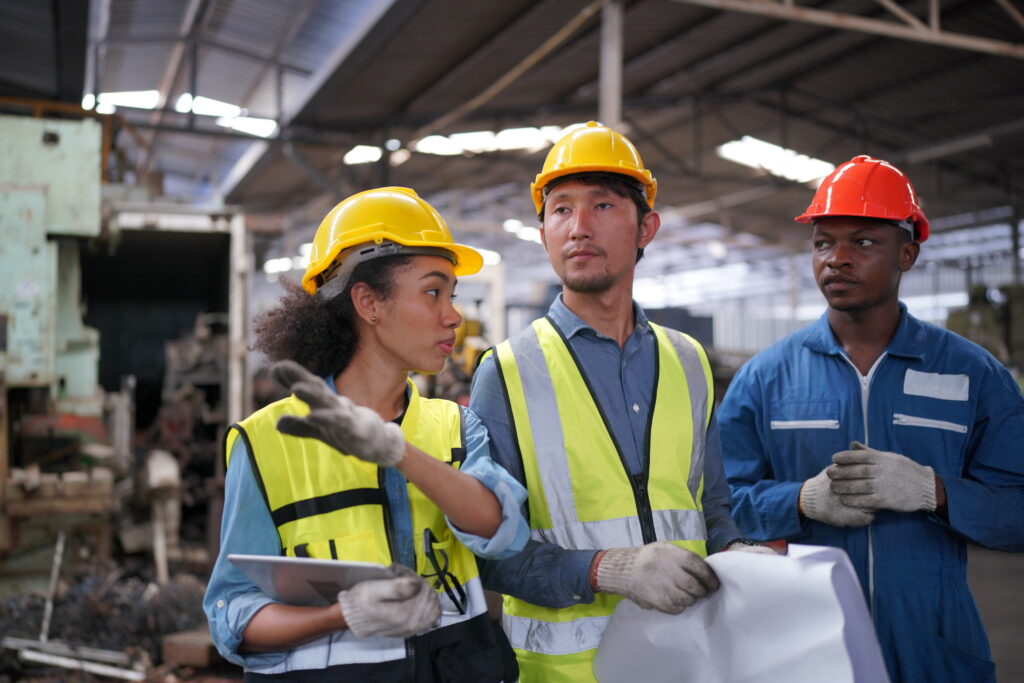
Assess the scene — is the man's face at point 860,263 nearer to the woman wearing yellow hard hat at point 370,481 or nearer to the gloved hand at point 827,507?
the gloved hand at point 827,507

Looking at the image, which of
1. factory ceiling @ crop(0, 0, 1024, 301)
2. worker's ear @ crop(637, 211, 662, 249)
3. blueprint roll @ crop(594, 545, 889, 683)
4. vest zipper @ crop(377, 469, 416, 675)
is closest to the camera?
blueprint roll @ crop(594, 545, 889, 683)

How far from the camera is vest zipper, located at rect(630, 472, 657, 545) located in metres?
1.74

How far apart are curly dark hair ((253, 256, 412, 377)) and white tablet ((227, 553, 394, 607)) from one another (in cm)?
44

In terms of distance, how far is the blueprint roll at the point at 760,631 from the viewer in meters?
1.33

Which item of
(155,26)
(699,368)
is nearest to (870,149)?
(155,26)

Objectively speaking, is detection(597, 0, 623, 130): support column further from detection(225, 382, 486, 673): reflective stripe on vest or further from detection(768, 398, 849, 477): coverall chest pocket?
detection(225, 382, 486, 673): reflective stripe on vest

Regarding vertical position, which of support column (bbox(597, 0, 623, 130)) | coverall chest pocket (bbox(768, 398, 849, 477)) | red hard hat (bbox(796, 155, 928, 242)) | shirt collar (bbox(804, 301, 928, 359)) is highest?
support column (bbox(597, 0, 623, 130))

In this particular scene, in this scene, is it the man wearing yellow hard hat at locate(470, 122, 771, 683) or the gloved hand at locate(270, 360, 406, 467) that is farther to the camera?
the man wearing yellow hard hat at locate(470, 122, 771, 683)

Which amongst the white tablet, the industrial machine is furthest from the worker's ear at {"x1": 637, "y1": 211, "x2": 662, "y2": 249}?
the industrial machine

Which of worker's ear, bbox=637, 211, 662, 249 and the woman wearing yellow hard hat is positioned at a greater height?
worker's ear, bbox=637, 211, 662, 249

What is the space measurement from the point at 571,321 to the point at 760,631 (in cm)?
81

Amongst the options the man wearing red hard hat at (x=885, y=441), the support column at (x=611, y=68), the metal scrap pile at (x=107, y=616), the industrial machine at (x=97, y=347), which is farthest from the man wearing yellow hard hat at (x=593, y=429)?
the support column at (x=611, y=68)

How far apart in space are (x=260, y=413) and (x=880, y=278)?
1.62 m

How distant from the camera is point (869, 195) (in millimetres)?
2176
